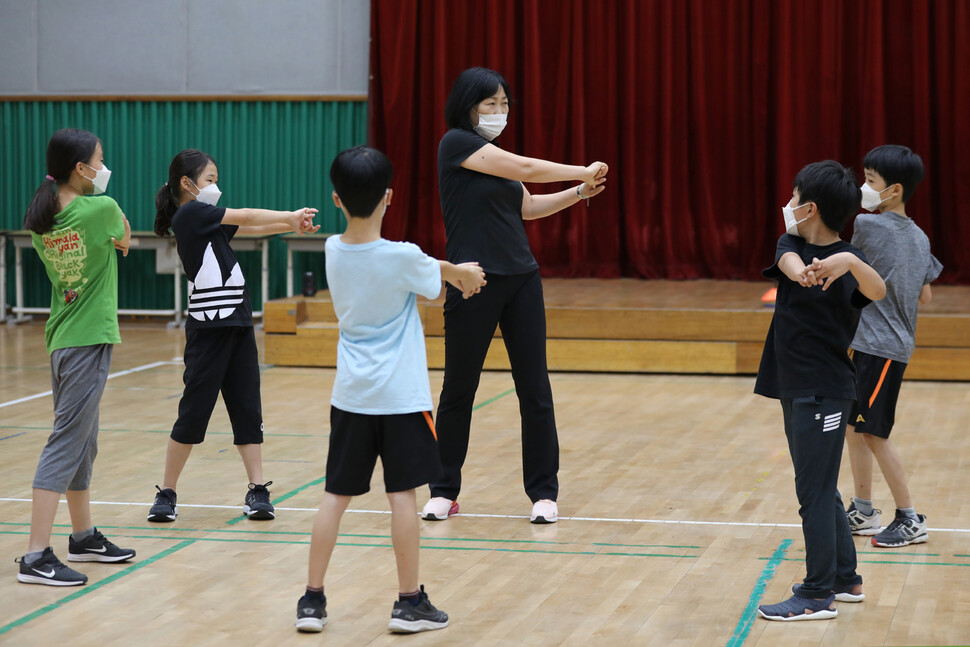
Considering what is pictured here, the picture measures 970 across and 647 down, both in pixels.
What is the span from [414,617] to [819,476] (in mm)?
925

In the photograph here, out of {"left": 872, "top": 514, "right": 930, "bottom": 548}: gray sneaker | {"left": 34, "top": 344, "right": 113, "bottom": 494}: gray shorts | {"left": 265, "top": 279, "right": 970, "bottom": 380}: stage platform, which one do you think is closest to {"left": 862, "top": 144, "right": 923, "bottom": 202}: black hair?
{"left": 872, "top": 514, "right": 930, "bottom": 548}: gray sneaker

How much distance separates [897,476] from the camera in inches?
125

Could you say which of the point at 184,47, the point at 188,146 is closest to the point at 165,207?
the point at 188,146

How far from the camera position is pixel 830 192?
2484 mm

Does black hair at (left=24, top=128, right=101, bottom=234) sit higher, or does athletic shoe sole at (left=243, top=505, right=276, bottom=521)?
black hair at (left=24, top=128, right=101, bottom=234)

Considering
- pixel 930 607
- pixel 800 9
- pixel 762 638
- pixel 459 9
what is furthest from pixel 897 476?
pixel 459 9

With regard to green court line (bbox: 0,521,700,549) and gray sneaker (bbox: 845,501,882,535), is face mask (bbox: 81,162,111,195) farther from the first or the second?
gray sneaker (bbox: 845,501,882,535)

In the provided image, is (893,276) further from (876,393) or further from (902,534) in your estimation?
(902,534)

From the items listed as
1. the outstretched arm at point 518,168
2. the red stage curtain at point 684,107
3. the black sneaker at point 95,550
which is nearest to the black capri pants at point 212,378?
the black sneaker at point 95,550

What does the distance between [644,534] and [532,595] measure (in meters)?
0.66

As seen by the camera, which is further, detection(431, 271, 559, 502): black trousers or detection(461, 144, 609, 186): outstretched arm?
detection(431, 271, 559, 502): black trousers

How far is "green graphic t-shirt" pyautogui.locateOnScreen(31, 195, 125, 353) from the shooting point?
2.83 meters

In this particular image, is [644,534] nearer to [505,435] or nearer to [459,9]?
[505,435]

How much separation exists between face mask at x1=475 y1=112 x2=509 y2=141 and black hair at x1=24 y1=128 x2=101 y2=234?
109 centimetres
